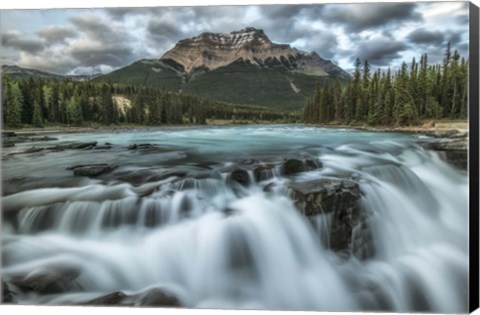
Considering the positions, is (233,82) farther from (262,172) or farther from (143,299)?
(143,299)

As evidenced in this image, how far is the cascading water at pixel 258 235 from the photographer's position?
450 centimetres

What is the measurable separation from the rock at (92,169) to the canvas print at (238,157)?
14mm

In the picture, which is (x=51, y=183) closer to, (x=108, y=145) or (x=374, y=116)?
(x=108, y=145)

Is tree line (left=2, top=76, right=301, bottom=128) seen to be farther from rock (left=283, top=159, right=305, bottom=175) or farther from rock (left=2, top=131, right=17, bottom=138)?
rock (left=283, top=159, right=305, bottom=175)

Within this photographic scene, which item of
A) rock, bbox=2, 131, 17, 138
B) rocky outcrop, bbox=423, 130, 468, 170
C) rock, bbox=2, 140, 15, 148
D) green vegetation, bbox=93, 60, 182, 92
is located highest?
green vegetation, bbox=93, 60, 182, 92

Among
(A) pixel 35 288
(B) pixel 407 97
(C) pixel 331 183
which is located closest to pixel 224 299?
(C) pixel 331 183

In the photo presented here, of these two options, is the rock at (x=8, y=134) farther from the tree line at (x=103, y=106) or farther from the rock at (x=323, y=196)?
the rock at (x=323, y=196)

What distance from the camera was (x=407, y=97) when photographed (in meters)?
Answer: 4.68

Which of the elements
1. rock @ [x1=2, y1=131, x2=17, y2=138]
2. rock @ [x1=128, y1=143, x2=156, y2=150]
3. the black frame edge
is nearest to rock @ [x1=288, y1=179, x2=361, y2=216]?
the black frame edge

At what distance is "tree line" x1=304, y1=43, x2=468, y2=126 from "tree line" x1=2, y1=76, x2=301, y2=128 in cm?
48

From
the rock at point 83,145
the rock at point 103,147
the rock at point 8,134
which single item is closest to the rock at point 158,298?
the rock at point 103,147

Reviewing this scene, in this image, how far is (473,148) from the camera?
4.44 meters

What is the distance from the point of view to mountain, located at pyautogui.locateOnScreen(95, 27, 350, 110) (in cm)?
475

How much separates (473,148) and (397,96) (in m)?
0.84
